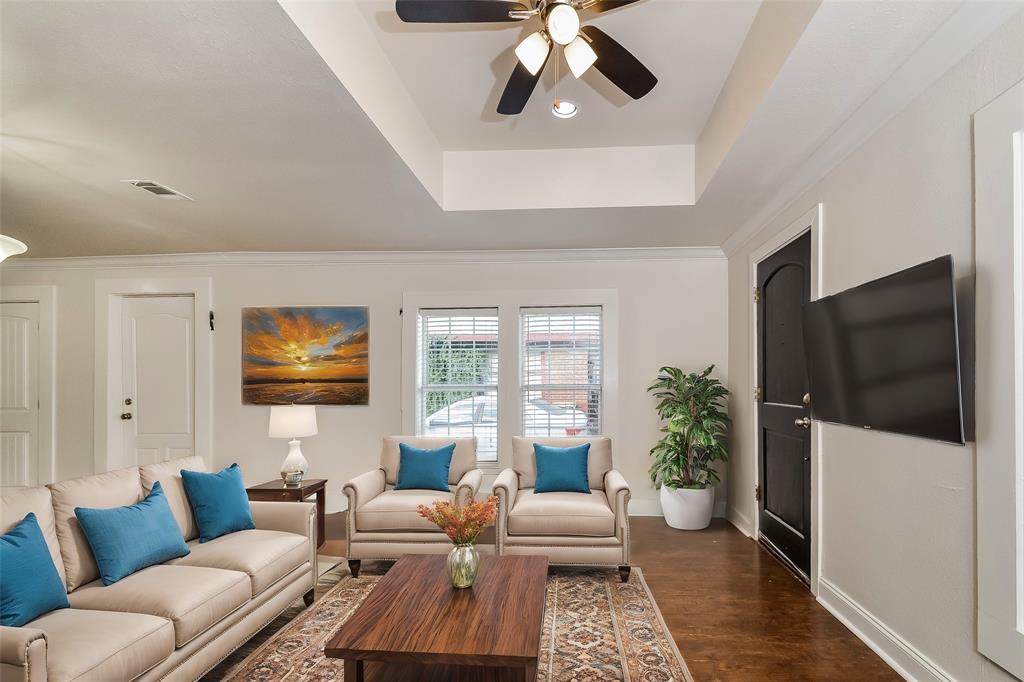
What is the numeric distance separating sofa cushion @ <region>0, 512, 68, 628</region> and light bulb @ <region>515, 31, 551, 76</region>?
8.25 ft

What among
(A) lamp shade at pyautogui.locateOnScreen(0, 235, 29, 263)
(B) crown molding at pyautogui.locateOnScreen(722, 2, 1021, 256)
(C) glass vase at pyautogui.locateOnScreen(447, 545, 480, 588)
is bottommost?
(C) glass vase at pyautogui.locateOnScreen(447, 545, 480, 588)

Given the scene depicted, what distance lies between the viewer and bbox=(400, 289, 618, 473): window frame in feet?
18.0

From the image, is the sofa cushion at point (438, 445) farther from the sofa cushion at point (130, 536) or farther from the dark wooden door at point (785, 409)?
the dark wooden door at point (785, 409)

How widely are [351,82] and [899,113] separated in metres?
2.34

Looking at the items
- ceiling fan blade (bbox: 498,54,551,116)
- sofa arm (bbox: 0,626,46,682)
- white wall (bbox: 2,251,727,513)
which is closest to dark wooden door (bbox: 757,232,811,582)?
white wall (bbox: 2,251,727,513)

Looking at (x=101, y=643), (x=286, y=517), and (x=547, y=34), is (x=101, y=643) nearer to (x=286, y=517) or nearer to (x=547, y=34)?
(x=286, y=517)

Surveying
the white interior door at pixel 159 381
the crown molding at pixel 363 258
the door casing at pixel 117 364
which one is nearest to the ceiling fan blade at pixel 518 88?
the crown molding at pixel 363 258

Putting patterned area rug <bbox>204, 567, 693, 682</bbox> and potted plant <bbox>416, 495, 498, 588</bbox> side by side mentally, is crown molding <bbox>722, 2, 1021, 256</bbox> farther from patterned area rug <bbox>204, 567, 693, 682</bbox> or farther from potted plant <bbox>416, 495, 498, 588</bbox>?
patterned area rug <bbox>204, 567, 693, 682</bbox>

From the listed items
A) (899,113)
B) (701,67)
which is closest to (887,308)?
(899,113)

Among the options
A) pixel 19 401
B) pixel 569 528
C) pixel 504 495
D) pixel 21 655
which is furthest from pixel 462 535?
pixel 19 401

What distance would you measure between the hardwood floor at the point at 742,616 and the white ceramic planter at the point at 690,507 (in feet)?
0.79

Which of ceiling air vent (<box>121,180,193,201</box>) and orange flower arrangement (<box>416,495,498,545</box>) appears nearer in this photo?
orange flower arrangement (<box>416,495,498,545</box>)

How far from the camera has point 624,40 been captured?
9.35ft

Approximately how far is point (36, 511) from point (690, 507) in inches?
169
